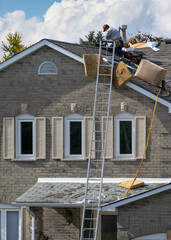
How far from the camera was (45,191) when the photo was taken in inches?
711

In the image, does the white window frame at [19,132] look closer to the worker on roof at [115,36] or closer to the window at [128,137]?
the window at [128,137]

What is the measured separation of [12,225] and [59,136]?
12.0 feet

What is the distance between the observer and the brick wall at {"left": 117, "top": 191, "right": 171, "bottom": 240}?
16.2m

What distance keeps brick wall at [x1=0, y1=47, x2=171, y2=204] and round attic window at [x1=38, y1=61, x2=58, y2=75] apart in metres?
0.15

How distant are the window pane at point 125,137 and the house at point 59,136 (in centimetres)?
12

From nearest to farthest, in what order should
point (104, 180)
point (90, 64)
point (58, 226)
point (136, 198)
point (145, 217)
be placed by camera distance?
1. point (136, 198)
2. point (145, 217)
3. point (90, 64)
4. point (104, 180)
5. point (58, 226)

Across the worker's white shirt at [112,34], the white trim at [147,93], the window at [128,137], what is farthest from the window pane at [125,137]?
the worker's white shirt at [112,34]

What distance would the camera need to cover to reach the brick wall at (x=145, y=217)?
16172mm

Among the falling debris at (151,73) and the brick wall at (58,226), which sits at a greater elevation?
the falling debris at (151,73)

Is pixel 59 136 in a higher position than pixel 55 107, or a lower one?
lower

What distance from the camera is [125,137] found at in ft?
62.1

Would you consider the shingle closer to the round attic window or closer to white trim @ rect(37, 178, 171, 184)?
white trim @ rect(37, 178, 171, 184)

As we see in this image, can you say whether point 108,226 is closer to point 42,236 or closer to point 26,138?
point 42,236

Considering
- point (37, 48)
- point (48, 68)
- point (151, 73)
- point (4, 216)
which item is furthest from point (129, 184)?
point (37, 48)
